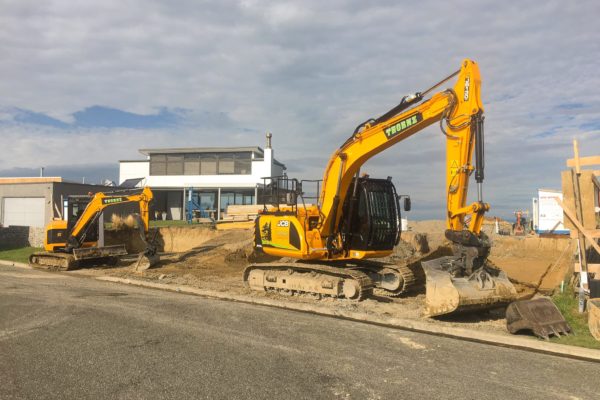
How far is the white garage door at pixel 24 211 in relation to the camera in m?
30.6

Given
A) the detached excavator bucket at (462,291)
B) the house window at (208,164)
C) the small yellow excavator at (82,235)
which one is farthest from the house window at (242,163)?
the detached excavator bucket at (462,291)

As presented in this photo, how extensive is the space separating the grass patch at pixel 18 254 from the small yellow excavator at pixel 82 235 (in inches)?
114

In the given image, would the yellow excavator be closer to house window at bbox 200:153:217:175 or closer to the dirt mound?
the dirt mound

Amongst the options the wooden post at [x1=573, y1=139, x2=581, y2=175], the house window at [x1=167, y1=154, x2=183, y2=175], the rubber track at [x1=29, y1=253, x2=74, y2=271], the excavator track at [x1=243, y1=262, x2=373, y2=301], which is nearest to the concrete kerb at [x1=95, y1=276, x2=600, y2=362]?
the excavator track at [x1=243, y1=262, x2=373, y2=301]

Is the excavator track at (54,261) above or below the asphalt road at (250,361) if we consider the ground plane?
above

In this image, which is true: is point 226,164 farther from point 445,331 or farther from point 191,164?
point 445,331

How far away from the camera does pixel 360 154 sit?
35.3 ft

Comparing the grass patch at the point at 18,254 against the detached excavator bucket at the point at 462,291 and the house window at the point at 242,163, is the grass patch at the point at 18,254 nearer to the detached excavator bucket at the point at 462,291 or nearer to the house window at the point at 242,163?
the house window at the point at 242,163

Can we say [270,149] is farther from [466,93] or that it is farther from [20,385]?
[20,385]

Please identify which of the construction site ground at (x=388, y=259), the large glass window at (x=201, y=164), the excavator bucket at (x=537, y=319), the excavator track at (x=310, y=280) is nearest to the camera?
the excavator bucket at (x=537, y=319)

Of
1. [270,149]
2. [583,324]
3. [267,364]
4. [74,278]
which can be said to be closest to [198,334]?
[267,364]

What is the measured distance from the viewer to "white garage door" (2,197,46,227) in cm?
3058

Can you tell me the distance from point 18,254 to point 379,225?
19.3 m

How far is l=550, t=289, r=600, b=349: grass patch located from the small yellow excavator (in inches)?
522
